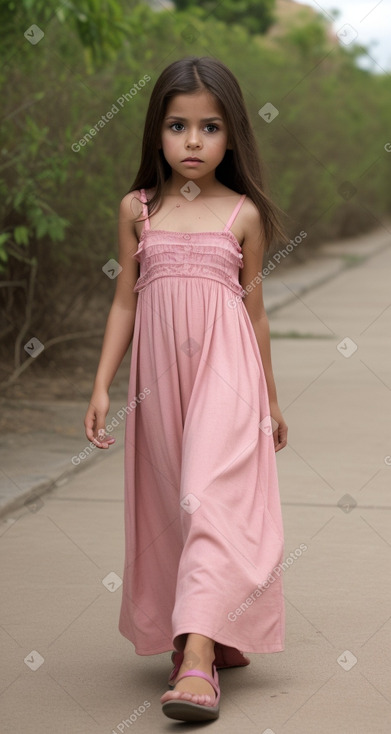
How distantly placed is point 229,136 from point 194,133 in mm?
113

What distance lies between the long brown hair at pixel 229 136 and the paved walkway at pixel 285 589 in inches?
50.3

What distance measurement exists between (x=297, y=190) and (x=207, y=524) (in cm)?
1548

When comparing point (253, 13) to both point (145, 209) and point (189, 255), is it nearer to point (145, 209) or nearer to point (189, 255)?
point (145, 209)

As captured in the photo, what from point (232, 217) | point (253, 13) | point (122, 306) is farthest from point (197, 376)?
point (253, 13)

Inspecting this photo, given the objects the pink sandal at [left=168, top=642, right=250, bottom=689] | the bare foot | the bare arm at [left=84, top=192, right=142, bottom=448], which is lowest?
the bare foot

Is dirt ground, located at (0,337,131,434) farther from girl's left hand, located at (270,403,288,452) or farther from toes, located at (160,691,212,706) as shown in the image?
toes, located at (160,691,212,706)

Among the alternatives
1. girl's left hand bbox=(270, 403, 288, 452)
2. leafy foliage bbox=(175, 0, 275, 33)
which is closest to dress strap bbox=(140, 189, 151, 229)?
girl's left hand bbox=(270, 403, 288, 452)

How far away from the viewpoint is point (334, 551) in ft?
18.2

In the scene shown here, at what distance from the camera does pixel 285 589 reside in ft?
16.5

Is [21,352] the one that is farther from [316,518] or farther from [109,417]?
[316,518]

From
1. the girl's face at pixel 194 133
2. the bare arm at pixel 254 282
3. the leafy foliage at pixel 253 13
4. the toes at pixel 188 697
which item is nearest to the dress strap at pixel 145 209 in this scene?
the girl's face at pixel 194 133

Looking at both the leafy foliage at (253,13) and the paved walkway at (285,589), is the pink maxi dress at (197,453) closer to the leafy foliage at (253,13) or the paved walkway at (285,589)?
the paved walkway at (285,589)

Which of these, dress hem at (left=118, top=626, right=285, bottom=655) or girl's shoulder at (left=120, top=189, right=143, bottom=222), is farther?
girl's shoulder at (left=120, top=189, right=143, bottom=222)

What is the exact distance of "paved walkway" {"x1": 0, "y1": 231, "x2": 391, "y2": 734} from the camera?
3.93 m
